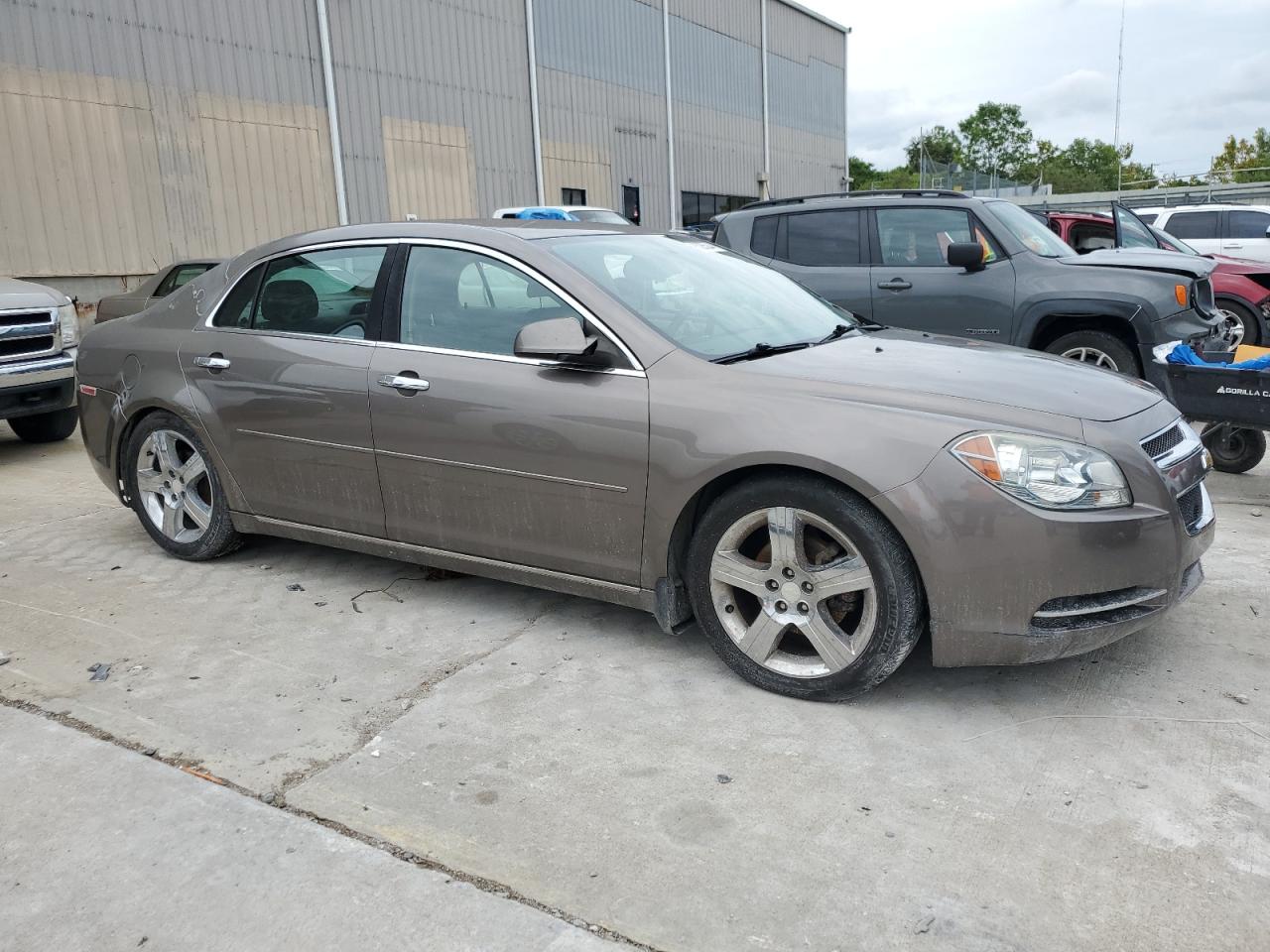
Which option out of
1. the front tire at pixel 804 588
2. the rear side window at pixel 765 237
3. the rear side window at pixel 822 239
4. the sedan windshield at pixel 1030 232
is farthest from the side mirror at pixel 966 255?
the front tire at pixel 804 588

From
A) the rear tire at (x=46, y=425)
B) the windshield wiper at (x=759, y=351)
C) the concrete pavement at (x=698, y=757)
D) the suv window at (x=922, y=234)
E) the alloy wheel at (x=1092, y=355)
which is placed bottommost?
the concrete pavement at (x=698, y=757)

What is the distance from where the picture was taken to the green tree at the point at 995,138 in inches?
3622

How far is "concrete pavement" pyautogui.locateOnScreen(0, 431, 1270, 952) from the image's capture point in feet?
7.99

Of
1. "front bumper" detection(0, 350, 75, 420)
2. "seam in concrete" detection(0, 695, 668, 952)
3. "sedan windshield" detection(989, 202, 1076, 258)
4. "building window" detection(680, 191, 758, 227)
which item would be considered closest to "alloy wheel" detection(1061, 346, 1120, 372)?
"sedan windshield" detection(989, 202, 1076, 258)

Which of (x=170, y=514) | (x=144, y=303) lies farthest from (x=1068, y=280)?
(x=144, y=303)

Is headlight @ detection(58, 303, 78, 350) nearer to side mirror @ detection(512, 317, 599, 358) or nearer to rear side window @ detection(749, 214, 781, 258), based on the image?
rear side window @ detection(749, 214, 781, 258)

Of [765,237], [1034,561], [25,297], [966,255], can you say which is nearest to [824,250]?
[765,237]

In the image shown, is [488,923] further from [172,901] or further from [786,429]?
[786,429]

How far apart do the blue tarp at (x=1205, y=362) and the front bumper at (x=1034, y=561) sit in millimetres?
2678

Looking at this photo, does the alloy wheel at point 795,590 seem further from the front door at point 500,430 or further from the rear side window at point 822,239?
the rear side window at point 822,239

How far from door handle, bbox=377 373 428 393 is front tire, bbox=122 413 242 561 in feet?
4.16

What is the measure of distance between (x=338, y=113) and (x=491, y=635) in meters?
16.4

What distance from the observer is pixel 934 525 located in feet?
10.3

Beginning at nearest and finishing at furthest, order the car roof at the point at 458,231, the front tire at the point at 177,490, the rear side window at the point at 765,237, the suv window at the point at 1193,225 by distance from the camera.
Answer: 1. the car roof at the point at 458,231
2. the front tire at the point at 177,490
3. the rear side window at the point at 765,237
4. the suv window at the point at 1193,225
